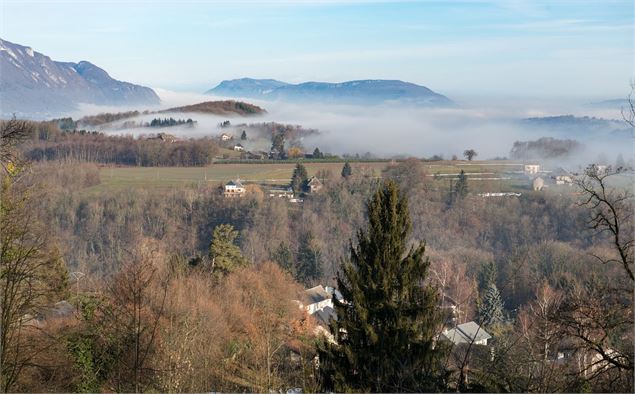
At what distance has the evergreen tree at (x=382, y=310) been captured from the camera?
9.07 m

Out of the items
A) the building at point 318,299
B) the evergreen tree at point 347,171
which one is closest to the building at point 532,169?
the evergreen tree at point 347,171

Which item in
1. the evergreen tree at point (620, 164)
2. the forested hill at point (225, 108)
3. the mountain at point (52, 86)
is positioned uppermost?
the mountain at point (52, 86)

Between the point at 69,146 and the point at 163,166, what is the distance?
803 cm

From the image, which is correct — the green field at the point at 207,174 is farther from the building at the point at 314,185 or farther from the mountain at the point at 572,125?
the mountain at the point at 572,125

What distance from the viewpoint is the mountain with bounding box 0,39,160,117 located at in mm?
71125

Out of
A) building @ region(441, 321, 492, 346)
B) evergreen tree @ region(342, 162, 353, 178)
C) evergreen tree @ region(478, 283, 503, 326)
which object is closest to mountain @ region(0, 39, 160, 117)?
evergreen tree @ region(342, 162, 353, 178)

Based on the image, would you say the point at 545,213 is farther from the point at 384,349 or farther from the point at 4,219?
the point at 4,219

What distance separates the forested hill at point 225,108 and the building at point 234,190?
35103 millimetres

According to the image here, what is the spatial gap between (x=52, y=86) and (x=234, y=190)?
158ft

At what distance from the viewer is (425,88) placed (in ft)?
337

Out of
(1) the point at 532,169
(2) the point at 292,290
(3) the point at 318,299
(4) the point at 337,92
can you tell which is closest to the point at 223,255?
(2) the point at 292,290

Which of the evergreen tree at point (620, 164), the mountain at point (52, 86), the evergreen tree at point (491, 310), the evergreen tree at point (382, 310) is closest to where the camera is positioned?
the evergreen tree at point (491, 310)

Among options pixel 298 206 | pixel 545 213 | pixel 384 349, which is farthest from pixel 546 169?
pixel 384 349

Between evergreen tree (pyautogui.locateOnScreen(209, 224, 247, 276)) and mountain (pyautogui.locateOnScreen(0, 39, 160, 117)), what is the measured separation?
4158 centimetres
